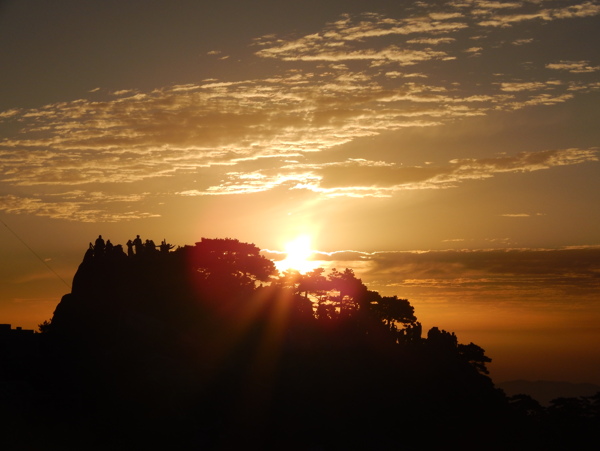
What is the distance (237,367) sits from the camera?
83.6 m

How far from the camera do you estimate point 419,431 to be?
278ft

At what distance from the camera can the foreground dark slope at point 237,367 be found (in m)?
71.7

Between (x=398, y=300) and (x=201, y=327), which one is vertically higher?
(x=398, y=300)

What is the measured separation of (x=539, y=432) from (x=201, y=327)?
49.4m

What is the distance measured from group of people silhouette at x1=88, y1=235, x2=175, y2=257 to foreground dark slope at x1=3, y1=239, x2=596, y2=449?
28cm

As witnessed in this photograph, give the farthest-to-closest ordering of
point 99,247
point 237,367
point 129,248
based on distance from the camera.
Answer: point 129,248, point 99,247, point 237,367

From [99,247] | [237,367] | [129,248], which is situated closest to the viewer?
[237,367]

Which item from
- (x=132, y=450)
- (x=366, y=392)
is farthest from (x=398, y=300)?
(x=132, y=450)

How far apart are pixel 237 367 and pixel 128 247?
23.8m

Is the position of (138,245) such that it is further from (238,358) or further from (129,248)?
(238,358)

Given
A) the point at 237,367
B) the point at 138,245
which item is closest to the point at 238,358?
the point at 237,367

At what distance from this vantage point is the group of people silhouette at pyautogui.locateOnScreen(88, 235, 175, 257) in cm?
9019

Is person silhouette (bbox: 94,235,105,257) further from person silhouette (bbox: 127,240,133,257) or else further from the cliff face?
person silhouette (bbox: 127,240,133,257)

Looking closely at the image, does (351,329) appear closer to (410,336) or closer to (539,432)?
(410,336)
